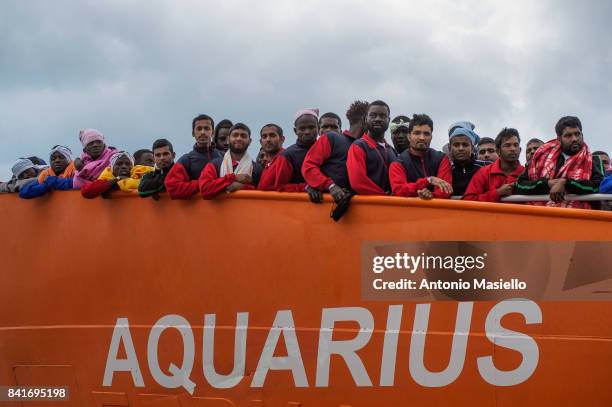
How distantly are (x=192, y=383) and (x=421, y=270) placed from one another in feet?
5.43

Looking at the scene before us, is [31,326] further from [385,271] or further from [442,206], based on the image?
[442,206]

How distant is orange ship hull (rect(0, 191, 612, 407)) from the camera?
373 centimetres

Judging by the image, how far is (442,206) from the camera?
3881mm

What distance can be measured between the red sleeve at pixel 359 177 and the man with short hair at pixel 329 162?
75 mm

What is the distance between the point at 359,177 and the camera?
417 cm

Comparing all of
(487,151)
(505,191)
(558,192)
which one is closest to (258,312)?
(505,191)

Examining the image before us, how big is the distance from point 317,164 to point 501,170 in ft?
3.88

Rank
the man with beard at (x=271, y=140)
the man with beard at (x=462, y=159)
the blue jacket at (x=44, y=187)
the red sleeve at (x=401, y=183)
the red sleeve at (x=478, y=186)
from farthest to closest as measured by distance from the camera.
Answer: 1. the blue jacket at (x=44, y=187)
2. the man with beard at (x=271, y=140)
3. the man with beard at (x=462, y=159)
4. the red sleeve at (x=478, y=186)
5. the red sleeve at (x=401, y=183)

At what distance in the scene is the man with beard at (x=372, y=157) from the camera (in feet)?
13.7

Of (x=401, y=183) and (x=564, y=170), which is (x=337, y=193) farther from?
(x=564, y=170)

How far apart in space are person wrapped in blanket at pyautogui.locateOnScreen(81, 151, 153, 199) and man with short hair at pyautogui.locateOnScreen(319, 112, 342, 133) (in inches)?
59.1

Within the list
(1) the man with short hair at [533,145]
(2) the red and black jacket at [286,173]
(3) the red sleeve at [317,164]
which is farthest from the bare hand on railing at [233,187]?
(1) the man with short hair at [533,145]

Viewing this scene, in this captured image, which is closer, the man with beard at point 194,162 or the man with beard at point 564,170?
the man with beard at point 564,170

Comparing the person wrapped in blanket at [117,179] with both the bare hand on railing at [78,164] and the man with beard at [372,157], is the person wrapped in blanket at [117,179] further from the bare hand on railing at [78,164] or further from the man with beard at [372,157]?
the man with beard at [372,157]
